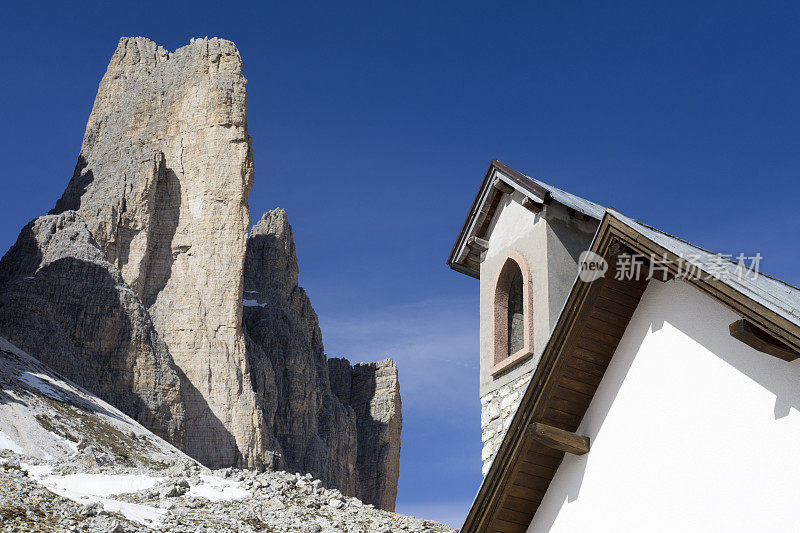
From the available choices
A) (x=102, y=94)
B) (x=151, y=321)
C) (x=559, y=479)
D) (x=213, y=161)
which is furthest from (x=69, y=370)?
(x=559, y=479)

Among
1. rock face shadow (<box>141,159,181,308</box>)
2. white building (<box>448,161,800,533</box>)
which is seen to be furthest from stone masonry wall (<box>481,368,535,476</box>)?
rock face shadow (<box>141,159,181,308</box>)

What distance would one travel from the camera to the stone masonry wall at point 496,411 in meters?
12.2

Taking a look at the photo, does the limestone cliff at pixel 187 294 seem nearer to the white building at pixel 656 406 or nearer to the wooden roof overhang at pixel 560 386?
the wooden roof overhang at pixel 560 386

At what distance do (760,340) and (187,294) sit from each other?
56820 mm

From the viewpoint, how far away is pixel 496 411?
41.5ft

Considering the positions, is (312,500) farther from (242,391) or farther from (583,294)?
(242,391)

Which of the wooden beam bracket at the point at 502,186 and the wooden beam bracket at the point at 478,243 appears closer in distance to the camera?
the wooden beam bracket at the point at 502,186

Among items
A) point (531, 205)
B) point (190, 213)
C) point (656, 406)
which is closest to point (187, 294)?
point (190, 213)

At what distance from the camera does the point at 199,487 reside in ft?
85.2

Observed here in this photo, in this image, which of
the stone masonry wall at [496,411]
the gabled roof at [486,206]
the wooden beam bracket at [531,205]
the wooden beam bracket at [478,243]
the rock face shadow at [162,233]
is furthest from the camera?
the rock face shadow at [162,233]

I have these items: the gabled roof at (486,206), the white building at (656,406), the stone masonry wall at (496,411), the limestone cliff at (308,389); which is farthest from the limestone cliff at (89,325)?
the white building at (656,406)

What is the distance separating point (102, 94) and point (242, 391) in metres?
33.9

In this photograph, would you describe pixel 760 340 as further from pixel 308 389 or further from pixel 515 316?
pixel 308 389

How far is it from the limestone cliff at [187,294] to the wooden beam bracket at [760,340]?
45255 millimetres
